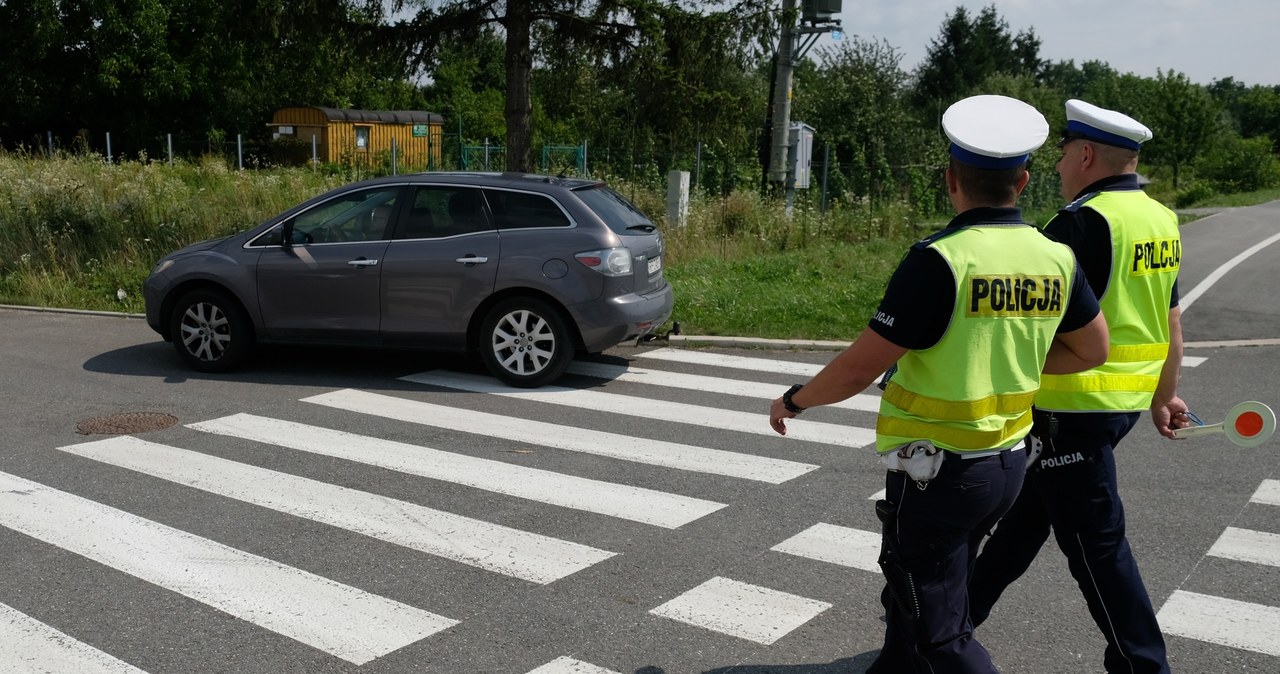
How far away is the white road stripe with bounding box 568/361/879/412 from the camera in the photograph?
8781 mm

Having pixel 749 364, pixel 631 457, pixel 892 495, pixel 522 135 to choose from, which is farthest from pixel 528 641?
pixel 522 135

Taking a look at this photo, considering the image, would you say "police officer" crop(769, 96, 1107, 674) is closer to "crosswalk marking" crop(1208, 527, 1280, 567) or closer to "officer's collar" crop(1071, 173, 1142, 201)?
"officer's collar" crop(1071, 173, 1142, 201)

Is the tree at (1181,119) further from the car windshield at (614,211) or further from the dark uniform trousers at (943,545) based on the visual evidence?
the dark uniform trousers at (943,545)

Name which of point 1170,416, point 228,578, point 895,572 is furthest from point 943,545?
point 228,578

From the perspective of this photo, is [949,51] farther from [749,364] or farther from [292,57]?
[749,364]

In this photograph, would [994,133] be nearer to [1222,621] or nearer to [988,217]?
[988,217]

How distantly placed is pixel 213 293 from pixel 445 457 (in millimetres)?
3647

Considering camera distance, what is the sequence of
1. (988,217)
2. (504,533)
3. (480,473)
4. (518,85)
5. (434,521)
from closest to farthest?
(988,217) < (504,533) < (434,521) < (480,473) < (518,85)

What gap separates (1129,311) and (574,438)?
4410mm

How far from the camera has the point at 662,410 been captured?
8398mm

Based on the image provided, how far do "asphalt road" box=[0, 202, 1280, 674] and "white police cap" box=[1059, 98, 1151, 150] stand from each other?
74.6 inches

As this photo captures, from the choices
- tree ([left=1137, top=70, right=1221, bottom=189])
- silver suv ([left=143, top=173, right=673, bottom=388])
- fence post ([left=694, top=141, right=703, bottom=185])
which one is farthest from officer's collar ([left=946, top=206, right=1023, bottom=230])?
tree ([left=1137, top=70, right=1221, bottom=189])

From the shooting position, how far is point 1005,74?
70.7 m

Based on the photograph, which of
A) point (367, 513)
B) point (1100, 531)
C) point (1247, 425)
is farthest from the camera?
point (367, 513)
